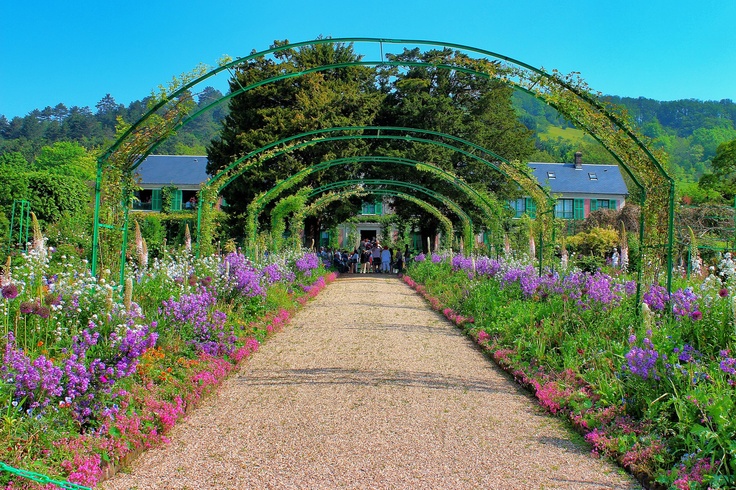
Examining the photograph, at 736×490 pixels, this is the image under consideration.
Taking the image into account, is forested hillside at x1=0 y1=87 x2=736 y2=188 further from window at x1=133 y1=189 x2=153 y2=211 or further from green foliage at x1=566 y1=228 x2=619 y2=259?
green foliage at x1=566 y1=228 x2=619 y2=259

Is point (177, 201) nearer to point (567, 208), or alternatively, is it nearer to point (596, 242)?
→ point (567, 208)

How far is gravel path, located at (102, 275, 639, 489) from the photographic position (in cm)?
390

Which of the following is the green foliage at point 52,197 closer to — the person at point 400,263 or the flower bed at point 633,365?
the person at point 400,263

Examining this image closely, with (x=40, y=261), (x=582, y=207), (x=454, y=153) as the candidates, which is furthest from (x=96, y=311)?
(x=582, y=207)

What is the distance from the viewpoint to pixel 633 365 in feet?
15.8

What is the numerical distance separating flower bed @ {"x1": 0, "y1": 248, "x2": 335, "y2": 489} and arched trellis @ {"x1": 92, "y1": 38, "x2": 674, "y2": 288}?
1629 mm

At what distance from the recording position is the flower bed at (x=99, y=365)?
3609mm

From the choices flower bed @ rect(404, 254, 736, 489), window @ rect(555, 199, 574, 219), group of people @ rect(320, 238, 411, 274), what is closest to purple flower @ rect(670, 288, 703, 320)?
flower bed @ rect(404, 254, 736, 489)

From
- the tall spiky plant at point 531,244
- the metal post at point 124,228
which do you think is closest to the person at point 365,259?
the tall spiky plant at point 531,244

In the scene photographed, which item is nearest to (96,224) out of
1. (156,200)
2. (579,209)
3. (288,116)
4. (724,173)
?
(288,116)

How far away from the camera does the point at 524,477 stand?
3939 millimetres

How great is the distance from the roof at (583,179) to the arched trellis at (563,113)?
40471 mm

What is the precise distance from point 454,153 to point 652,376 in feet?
76.1

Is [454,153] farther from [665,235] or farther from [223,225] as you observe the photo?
[665,235]
